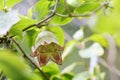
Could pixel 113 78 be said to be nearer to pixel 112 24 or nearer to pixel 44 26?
pixel 44 26

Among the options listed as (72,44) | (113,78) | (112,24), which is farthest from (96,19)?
(113,78)

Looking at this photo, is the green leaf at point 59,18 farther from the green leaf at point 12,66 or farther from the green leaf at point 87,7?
the green leaf at point 12,66

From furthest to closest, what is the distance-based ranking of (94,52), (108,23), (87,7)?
(94,52) → (87,7) → (108,23)

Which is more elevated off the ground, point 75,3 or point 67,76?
point 75,3

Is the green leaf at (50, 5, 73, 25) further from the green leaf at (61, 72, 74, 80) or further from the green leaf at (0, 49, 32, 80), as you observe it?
the green leaf at (0, 49, 32, 80)

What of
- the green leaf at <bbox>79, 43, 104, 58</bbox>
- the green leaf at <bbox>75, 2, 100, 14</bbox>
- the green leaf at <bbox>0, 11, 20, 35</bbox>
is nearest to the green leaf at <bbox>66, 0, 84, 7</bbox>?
the green leaf at <bbox>75, 2, 100, 14</bbox>

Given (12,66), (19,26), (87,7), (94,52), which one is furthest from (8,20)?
(94,52)

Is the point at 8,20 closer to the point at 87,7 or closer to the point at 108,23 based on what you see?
the point at 87,7

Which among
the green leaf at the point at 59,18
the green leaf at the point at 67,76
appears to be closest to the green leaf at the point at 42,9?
the green leaf at the point at 59,18
